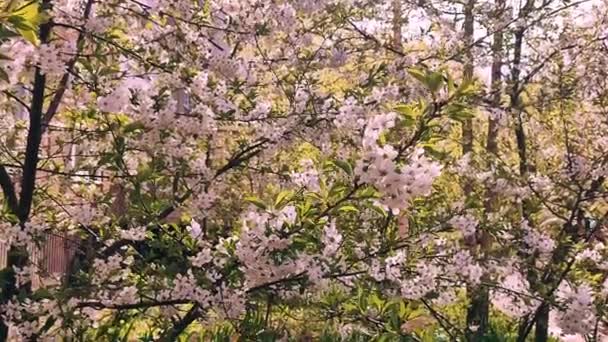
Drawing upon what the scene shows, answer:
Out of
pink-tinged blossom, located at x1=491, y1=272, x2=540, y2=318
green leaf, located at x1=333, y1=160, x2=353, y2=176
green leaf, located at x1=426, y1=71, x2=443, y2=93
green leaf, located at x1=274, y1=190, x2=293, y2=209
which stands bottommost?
green leaf, located at x1=274, y1=190, x2=293, y2=209

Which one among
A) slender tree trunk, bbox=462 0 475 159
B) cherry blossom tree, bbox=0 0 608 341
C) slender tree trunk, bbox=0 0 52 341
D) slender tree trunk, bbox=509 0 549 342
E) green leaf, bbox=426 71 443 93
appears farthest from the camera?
slender tree trunk, bbox=462 0 475 159

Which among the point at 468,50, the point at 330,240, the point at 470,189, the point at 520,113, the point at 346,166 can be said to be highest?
the point at 468,50

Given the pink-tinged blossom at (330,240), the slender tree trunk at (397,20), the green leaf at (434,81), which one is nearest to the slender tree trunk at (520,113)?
the slender tree trunk at (397,20)

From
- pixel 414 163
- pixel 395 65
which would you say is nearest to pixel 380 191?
pixel 414 163

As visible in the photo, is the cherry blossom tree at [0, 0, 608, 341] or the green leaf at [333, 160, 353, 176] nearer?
the green leaf at [333, 160, 353, 176]

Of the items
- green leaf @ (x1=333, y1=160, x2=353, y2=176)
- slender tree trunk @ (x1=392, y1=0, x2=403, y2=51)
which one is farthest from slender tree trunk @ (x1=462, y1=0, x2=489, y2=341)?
green leaf @ (x1=333, y1=160, x2=353, y2=176)

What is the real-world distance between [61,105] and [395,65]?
1514mm

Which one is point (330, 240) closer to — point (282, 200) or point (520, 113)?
point (282, 200)

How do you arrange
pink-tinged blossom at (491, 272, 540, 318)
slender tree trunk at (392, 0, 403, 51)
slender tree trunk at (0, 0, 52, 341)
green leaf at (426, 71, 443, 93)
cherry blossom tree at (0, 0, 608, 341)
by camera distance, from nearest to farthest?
green leaf at (426, 71, 443, 93), cherry blossom tree at (0, 0, 608, 341), slender tree trunk at (0, 0, 52, 341), pink-tinged blossom at (491, 272, 540, 318), slender tree trunk at (392, 0, 403, 51)

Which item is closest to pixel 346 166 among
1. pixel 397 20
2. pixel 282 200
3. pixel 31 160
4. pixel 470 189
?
pixel 282 200

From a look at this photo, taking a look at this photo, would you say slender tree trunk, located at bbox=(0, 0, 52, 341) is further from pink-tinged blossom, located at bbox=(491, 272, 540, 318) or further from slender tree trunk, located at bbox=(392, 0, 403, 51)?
slender tree trunk, located at bbox=(392, 0, 403, 51)

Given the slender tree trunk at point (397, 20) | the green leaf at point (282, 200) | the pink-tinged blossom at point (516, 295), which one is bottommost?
the green leaf at point (282, 200)

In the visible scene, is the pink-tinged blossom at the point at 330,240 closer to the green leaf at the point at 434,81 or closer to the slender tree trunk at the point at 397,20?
the green leaf at the point at 434,81

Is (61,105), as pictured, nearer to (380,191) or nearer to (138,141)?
(138,141)
